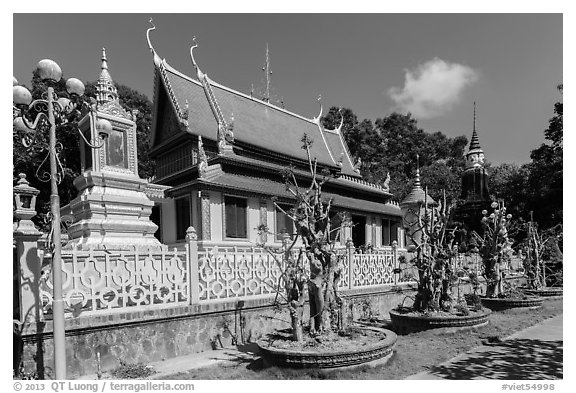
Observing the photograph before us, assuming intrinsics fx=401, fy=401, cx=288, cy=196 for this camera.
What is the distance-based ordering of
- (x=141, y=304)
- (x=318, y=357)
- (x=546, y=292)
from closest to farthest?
(x=318, y=357), (x=141, y=304), (x=546, y=292)

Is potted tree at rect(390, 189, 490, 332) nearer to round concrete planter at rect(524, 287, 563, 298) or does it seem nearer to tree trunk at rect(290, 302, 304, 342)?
tree trunk at rect(290, 302, 304, 342)

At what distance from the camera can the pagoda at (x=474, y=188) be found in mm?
36500

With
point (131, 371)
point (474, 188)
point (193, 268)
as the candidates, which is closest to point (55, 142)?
point (193, 268)

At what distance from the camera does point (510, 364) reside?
741 centimetres

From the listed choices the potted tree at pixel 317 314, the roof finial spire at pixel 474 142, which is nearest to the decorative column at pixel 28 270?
the potted tree at pixel 317 314

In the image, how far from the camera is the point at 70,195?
26969mm

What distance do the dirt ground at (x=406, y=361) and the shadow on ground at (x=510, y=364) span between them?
0.35 metres

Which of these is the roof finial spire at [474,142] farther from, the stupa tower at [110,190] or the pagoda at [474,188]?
the stupa tower at [110,190]

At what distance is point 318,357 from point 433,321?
4317mm

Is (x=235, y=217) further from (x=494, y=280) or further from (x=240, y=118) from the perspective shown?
(x=494, y=280)

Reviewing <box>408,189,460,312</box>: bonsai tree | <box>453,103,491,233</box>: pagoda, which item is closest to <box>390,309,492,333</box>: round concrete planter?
<box>408,189,460,312</box>: bonsai tree

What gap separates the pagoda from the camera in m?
36.5

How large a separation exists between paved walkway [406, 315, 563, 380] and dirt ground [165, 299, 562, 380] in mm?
219
